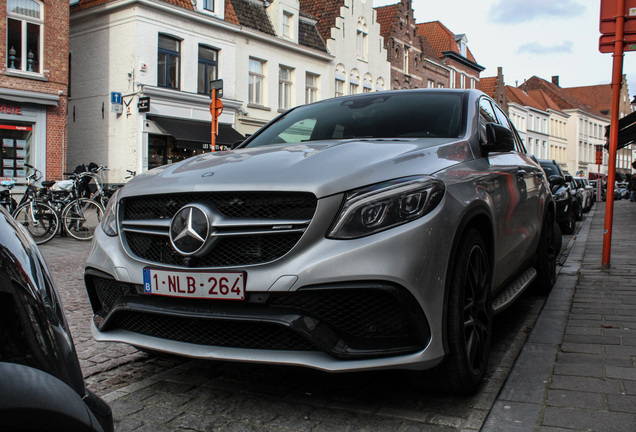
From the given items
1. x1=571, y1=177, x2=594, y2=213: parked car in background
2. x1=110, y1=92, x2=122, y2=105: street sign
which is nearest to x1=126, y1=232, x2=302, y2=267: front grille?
x1=571, y1=177, x2=594, y2=213: parked car in background

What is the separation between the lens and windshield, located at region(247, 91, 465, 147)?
383 centimetres

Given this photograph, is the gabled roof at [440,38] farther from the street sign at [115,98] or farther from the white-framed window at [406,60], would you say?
the street sign at [115,98]

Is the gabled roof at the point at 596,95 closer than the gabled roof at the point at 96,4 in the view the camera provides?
No

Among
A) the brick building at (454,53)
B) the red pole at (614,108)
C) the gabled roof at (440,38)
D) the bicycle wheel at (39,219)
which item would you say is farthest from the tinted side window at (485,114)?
the gabled roof at (440,38)

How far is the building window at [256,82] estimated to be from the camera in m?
25.8

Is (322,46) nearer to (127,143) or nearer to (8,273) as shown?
(127,143)

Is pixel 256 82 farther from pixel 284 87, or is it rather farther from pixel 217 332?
pixel 217 332

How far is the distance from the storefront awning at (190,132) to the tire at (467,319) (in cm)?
1911

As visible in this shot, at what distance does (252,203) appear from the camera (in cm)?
264

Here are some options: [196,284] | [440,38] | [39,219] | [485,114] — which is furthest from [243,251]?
[440,38]

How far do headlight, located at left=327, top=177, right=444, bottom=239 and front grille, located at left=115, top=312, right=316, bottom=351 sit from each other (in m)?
0.46

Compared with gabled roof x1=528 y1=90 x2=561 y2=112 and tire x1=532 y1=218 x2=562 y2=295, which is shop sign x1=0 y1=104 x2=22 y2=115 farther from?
gabled roof x1=528 y1=90 x2=561 y2=112

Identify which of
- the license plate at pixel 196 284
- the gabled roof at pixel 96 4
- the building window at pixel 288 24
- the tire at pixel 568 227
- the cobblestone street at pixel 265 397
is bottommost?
the cobblestone street at pixel 265 397

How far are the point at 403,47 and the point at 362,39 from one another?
19.8 feet
